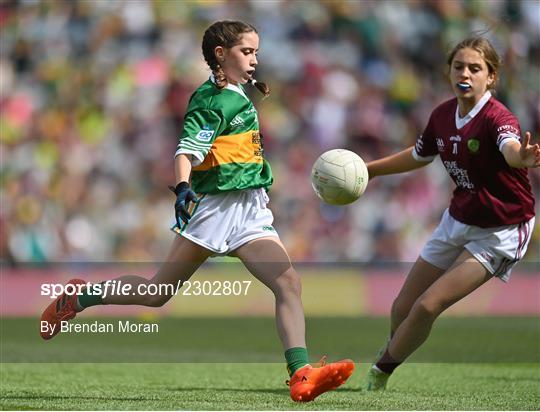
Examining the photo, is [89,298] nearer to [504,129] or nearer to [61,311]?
[61,311]

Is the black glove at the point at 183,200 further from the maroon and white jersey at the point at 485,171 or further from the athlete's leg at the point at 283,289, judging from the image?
the maroon and white jersey at the point at 485,171

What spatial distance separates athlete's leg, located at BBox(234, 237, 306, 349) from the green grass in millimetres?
403

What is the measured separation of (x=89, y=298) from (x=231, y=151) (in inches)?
48.9

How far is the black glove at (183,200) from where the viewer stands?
6039 millimetres

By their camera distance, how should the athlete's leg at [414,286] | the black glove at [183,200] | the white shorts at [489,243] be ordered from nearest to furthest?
1. the black glove at [183,200]
2. the white shorts at [489,243]
3. the athlete's leg at [414,286]

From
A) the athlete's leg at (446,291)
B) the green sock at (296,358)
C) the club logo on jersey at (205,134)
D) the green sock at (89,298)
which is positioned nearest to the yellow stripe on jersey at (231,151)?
the club logo on jersey at (205,134)

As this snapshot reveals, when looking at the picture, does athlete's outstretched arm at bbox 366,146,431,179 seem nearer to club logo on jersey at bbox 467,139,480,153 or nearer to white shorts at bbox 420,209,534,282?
white shorts at bbox 420,209,534,282

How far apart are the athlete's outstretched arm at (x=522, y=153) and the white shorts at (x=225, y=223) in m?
1.41

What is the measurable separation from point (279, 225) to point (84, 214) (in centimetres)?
285

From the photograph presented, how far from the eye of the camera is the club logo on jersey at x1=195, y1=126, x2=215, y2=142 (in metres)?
6.33

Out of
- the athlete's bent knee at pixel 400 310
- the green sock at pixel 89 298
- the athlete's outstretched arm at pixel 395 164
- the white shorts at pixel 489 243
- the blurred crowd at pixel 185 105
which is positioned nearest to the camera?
the green sock at pixel 89 298

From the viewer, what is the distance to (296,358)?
6.37 m

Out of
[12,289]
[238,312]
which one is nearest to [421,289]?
[238,312]

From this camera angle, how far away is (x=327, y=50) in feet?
59.7
